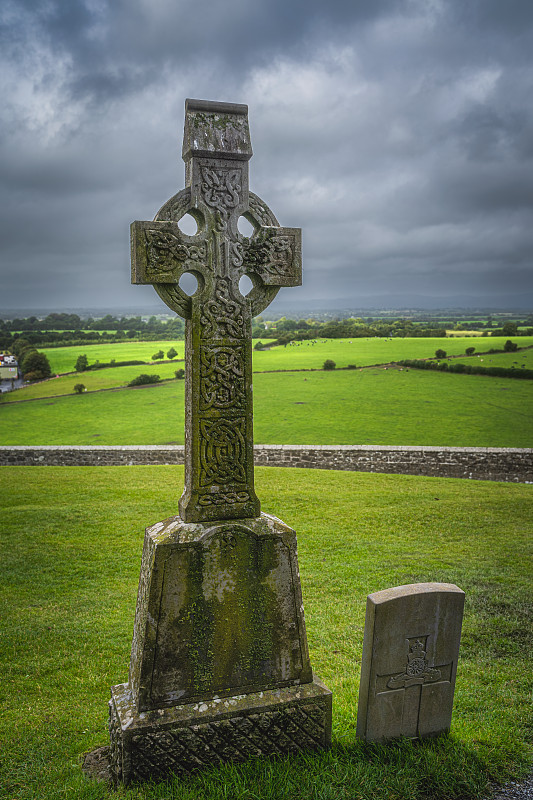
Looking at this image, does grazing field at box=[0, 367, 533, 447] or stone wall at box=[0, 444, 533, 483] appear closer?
stone wall at box=[0, 444, 533, 483]

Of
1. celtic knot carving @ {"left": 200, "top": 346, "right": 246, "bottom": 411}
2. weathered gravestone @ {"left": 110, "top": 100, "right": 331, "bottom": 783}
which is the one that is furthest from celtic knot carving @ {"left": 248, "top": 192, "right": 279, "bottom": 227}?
celtic knot carving @ {"left": 200, "top": 346, "right": 246, "bottom": 411}

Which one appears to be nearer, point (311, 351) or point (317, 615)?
point (317, 615)

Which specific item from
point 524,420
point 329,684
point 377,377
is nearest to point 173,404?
point 377,377

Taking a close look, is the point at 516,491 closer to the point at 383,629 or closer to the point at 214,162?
the point at 383,629

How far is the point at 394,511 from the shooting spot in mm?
12578

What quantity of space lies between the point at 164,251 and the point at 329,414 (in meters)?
26.6

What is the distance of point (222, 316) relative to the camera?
3.81 meters

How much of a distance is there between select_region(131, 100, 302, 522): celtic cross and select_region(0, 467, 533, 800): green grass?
1.82 metres

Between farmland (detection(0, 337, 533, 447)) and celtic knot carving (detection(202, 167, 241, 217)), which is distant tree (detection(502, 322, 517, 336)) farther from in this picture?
celtic knot carving (detection(202, 167, 241, 217))

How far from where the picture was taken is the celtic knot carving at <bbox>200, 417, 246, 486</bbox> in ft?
12.3

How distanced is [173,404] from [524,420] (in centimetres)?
1808

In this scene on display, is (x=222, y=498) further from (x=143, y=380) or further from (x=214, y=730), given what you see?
(x=143, y=380)

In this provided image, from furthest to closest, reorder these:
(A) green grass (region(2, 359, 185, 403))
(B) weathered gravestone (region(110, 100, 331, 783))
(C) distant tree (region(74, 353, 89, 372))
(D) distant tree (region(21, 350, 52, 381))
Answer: (C) distant tree (region(74, 353, 89, 372)) → (D) distant tree (region(21, 350, 52, 381)) → (A) green grass (region(2, 359, 185, 403)) → (B) weathered gravestone (region(110, 100, 331, 783))

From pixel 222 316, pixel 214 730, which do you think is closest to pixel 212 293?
pixel 222 316
